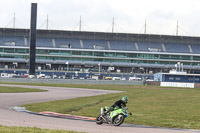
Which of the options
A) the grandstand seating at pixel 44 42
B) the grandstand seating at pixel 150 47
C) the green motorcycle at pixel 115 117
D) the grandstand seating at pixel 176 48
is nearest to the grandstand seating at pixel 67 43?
the grandstand seating at pixel 44 42

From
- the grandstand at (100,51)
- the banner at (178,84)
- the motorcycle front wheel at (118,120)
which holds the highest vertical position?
the grandstand at (100,51)

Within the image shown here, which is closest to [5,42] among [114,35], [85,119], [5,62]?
[5,62]

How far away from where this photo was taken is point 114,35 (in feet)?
483

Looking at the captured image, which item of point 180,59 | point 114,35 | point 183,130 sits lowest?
point 183,130

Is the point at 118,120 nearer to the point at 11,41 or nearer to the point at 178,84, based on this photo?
the point at 178,84

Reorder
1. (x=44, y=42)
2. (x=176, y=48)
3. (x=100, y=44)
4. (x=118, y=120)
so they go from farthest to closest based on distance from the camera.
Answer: (x=176, y=48)
(x=100, y=44)
(x=44, y=42)
(x=118, y=120)

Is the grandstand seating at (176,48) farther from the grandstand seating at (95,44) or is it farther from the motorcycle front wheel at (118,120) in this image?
the motorcycle front wheel at (118,120)

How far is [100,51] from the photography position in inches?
5497

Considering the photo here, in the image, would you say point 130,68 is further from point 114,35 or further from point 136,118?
point 136,118

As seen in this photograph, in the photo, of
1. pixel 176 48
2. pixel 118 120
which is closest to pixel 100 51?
pixel 176 48

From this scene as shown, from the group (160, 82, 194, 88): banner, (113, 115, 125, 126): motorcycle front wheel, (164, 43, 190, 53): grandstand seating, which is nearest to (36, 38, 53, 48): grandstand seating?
(164, 43, 190, 53): grandstand seating

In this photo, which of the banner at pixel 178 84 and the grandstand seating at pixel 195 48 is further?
the grandstand seating at pixel 195 48

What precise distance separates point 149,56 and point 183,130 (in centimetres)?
12117

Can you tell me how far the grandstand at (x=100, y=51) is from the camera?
137 m
